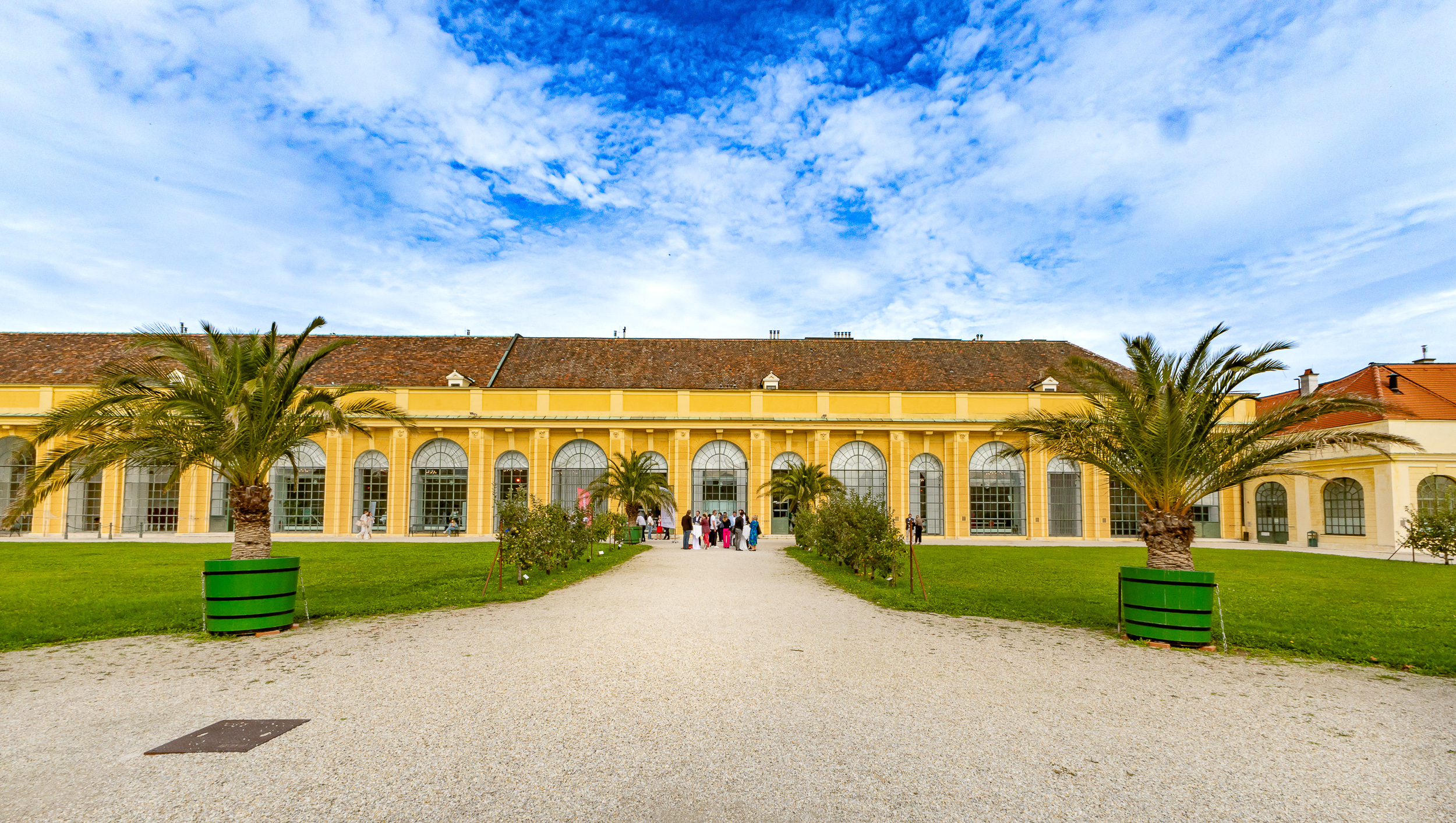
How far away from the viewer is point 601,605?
11.9 m

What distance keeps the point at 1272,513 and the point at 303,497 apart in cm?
4440

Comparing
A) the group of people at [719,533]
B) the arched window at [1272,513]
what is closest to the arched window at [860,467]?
the group of people at [719,533]

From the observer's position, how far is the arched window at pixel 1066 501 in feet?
117

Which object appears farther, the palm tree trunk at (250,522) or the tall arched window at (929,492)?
the tall arched window at (929,492)

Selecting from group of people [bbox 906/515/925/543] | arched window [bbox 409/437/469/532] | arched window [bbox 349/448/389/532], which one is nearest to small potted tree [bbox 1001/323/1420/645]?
group of people [bbox 906/515/925/543]

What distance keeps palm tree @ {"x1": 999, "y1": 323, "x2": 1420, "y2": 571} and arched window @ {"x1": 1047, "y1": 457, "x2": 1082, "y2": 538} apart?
2507 cm

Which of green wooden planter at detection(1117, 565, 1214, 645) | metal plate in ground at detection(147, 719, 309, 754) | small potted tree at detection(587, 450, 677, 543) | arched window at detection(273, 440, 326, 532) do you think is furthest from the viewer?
arched window at detection(273, 440, 326, 532)

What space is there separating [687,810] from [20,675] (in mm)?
7257

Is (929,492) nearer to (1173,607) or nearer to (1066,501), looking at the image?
(1066,501)

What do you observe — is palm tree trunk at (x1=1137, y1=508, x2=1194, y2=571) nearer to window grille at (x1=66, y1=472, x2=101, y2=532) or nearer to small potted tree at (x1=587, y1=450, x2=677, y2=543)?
small potted tree at (x1=587, y1=450, x2=677, y2=543)

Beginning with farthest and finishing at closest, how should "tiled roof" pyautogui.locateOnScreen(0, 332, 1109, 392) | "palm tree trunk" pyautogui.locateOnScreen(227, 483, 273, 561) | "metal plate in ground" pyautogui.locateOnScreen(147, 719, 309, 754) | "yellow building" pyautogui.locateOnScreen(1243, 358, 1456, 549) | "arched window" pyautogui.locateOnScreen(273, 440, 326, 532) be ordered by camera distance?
1. "tiled roof" pyautogui.locateOnScreen(0, 332, 1109, 392)
2. "arched window" pyautogui.locateOnScreen(273, 440, 326, 532)
3. "yellow building" pyautogui.locateOnScreen(1243, 358, 1456, 549)
4. "palm tree trunk" pyautogui.locateOnScreen(227, 483, 273, 561)
5. "metal plate in ground" pyautogui.locateOnScreen(147, 719, 309, 754)

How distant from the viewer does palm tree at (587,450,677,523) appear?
30938mm

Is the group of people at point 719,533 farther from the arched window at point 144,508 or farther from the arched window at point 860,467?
the arched window at point 144,508

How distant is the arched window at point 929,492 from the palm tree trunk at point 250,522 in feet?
95.2
